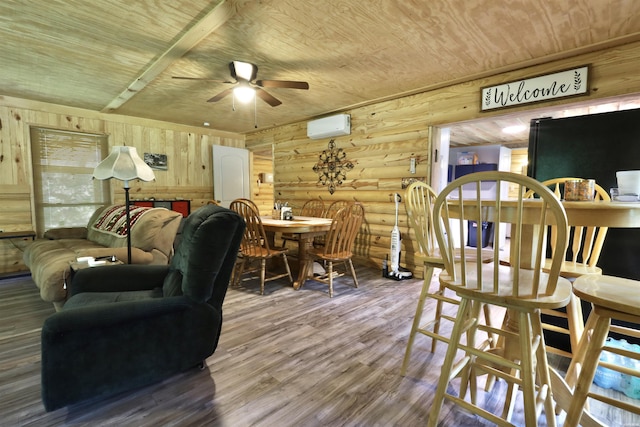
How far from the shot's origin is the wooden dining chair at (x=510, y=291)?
1.08 m

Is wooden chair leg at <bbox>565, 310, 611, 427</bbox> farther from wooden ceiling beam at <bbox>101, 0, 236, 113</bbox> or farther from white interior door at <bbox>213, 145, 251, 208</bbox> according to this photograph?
white interior door at <bbox>213, 145, 251, 208</bbox>

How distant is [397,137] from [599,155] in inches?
84.0

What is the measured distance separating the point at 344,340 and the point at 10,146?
514cm

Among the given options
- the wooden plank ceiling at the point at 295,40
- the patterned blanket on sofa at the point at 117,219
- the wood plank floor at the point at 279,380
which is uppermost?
the wooden plank ceiling at the point at 295,40

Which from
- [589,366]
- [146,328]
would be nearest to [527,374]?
[589,366]

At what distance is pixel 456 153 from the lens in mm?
6828

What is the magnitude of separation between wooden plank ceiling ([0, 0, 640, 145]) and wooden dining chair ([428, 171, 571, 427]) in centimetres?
153

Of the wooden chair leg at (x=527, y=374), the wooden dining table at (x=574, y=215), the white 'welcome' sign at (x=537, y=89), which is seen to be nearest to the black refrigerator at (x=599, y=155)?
the white 'welcome' sign at (x=537, y=89)

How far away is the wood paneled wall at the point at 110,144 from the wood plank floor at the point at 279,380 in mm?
2124

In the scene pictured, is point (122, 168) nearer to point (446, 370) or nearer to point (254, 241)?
point (254, 241)

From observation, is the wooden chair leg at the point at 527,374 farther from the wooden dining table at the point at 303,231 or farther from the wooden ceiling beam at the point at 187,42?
the wooden ceiling beam at the point at 187,42

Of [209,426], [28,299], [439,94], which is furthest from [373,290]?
[28,299]

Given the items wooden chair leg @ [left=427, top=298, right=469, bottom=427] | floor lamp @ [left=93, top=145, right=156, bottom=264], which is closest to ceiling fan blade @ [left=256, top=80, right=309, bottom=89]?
floor lamp @ [left=93, top=145, right=156, bottom=264]

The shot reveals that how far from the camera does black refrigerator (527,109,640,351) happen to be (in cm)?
202
